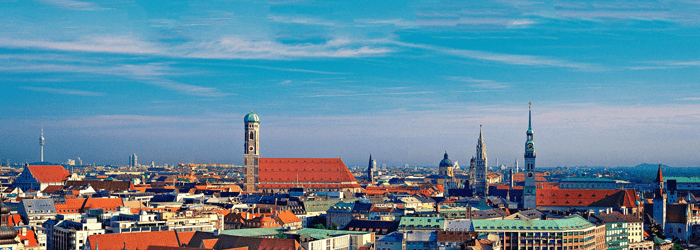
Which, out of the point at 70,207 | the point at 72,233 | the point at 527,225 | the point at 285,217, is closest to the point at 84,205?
the point at 70,207

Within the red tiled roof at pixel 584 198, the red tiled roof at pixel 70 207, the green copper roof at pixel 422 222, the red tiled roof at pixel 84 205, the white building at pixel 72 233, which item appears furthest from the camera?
the red tiled roof at pixel 584 198

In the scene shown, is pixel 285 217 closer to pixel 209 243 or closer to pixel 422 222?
pixel 422 222

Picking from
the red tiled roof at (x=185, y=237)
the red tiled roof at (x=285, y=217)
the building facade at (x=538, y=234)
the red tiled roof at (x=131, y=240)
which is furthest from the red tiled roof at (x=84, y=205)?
the building facade at (x=538, y=234)

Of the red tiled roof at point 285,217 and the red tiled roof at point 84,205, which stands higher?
the red tiled roof at point 84,205

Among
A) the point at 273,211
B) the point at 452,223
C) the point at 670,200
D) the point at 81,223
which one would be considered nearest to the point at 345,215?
the point at 273,211

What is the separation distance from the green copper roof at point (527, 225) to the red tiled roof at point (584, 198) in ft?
147

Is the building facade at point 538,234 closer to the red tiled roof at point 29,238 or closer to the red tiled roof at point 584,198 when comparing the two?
the red tiled roof at point 584,198

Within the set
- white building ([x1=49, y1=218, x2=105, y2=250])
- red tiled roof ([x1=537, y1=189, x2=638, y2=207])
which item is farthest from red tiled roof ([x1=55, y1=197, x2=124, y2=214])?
red tiled roof ([x1=537, y1=189, x2=638, y2=207])

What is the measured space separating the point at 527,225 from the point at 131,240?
53.0 metres

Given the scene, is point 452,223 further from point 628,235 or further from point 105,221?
point 105,221

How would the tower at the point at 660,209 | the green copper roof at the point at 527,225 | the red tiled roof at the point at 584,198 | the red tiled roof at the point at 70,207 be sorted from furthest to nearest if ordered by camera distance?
the red tiled roof at the point at 584,198 < the tower at the point at 660,209 < the red tiled roof at the point at 70,207 < the green copper roof at the point at 527,225

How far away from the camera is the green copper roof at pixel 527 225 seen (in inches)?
4638

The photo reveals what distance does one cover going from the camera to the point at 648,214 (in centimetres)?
15962

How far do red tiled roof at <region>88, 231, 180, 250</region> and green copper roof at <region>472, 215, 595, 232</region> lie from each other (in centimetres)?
4240
